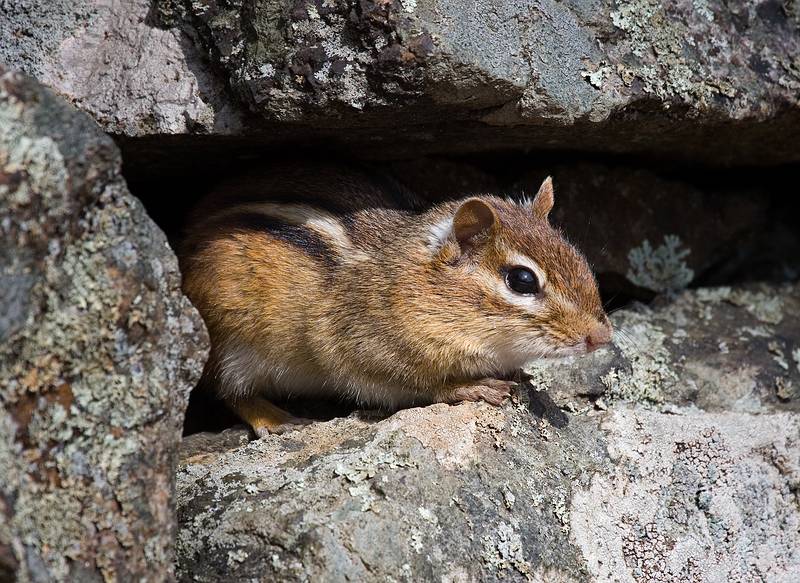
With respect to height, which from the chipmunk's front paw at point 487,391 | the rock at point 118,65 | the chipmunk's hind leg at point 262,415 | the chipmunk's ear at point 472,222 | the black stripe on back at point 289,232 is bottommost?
the chipmunk's hind leg at point 262,415

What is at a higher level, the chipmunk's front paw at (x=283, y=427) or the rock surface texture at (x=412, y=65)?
the rock surface texture at (x=412, y=65)

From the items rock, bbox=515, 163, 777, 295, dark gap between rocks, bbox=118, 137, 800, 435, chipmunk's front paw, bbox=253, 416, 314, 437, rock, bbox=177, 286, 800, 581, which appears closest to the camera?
rock, bbox=177, 286, 800, 581

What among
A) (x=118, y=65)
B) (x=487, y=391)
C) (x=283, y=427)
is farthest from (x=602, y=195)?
(x=118, y=65)

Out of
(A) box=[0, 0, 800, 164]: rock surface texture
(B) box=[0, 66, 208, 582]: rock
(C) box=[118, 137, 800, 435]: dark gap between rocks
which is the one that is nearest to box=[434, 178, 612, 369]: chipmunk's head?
(A) box=[0, 0, 800, 164]: rock surface texture

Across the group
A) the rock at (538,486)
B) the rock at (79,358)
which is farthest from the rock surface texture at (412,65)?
the rock at (538,486)

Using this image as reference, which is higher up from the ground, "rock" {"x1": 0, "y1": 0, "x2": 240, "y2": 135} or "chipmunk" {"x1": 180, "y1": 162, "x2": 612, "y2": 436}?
"rock" {"x1": 0, "y1": 0, "x2": 240, "y2": 135}

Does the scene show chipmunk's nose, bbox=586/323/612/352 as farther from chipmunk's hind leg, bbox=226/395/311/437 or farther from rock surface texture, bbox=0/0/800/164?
chipmunk's hind leg, bbox=226/395/311/437

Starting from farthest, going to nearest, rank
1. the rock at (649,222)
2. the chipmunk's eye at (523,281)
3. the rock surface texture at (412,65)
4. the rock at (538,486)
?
the rock at (649,222) → the chipmunk's eye at (523,281) → the rock surface texture at (412,65) → the rock at (538,486)

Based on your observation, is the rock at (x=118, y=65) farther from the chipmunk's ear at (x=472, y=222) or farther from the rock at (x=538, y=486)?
the rock at (x=538, y=486)

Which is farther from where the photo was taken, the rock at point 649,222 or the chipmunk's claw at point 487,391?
the rock at point 649,222
